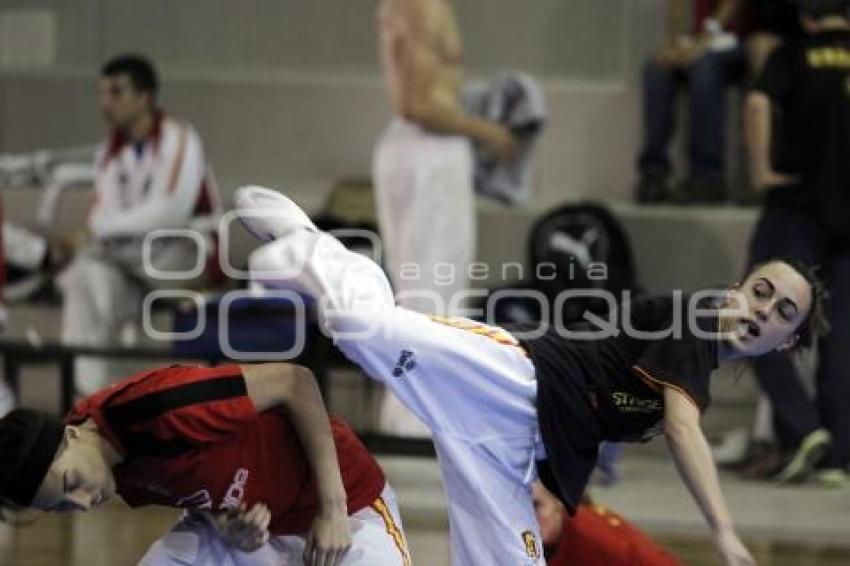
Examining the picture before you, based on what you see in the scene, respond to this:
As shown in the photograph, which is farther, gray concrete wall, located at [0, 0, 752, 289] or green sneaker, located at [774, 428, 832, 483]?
gray concrete wall, located at [0, 0, 752, 289]

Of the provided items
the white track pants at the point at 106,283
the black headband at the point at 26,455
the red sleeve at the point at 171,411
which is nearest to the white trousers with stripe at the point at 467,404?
the red sleeve at the point at 171,411

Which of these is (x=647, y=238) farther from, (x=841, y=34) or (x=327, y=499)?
(x=327, y=499)

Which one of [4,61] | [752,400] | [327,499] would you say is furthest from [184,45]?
[327,499]

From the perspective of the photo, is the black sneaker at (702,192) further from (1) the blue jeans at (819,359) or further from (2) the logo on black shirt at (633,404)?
(2) the logo on black shirt at (633,404)

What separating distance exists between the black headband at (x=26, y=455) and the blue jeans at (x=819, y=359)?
420 cm

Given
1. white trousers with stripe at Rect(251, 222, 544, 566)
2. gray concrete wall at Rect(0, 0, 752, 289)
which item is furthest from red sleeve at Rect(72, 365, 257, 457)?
gray concrete wall at Rect(0, 0, 752, 289)

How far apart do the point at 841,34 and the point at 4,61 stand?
4.70 meters

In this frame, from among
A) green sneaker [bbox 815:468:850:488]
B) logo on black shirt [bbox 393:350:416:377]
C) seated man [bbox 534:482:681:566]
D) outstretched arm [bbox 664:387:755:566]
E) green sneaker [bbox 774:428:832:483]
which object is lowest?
green sneaker [bbox 815:468:850:488]

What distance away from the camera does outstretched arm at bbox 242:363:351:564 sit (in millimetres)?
3971

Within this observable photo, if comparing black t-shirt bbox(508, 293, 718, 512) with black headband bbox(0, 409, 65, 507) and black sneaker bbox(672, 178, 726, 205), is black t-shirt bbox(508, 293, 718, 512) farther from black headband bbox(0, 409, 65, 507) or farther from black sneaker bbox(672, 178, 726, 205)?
black sneaker bbox(672, 178, 726, 205)

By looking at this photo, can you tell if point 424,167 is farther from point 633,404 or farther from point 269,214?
point 633,404

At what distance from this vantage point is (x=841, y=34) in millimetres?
7410

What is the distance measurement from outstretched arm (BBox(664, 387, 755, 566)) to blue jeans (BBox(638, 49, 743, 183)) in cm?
455

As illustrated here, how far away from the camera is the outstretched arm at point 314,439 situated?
397 centimetres
